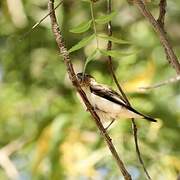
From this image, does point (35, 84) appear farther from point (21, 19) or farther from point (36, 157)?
point (36, 157)

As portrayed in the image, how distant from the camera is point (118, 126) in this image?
323 centimetres

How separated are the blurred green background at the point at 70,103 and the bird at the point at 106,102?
33.5 inches

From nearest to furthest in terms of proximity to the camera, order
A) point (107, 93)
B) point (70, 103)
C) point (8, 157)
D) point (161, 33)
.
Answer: point (161, 33)
point (107, 93)
point (8, 157)
point (70, 103)

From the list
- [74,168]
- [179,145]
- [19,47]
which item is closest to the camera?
[74,168]

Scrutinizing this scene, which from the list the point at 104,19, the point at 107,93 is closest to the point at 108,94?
the point at 107,93

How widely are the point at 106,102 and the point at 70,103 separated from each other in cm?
178

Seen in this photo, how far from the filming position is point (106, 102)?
5.94ft

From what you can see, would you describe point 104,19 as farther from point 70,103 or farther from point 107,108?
point 70,103

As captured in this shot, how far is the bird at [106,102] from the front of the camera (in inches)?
68.2

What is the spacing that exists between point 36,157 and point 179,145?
0.63 m

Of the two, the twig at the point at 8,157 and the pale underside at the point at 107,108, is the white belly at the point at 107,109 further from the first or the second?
the twig at the point at 8,157

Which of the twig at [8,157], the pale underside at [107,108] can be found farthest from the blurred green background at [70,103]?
the pale underside at [107,108]

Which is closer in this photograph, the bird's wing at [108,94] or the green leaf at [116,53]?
the green leaf at [116,53]

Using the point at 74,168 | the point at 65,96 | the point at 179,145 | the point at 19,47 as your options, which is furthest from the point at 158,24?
the point at 19,47
